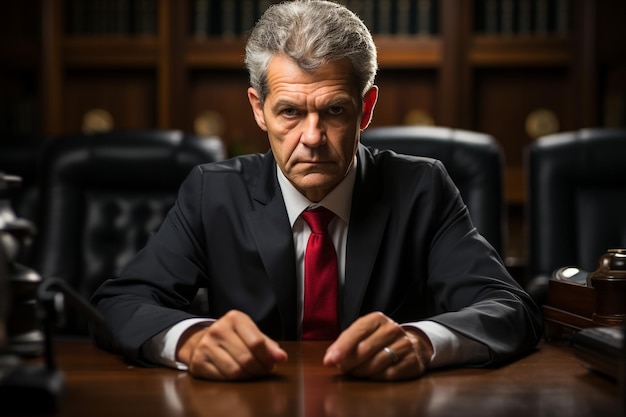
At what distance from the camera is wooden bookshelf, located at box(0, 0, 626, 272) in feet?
15.3

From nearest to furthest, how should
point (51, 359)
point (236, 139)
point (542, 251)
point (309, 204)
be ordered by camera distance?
point (51, 359)
point (309, 204)
point (542, 251)
point (236, 139)

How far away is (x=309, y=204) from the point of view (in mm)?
2016

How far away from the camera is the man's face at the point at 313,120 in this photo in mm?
1847

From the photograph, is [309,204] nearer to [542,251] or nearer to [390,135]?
[390,135]

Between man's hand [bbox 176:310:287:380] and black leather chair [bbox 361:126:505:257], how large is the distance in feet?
4.72

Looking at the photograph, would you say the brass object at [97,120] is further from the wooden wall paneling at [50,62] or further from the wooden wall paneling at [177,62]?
the wooden wall paneling at [177,62]

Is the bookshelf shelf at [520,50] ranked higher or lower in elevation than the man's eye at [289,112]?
higher

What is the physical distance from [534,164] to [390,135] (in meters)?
0.49

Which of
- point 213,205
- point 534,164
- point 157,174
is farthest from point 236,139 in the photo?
point 213,205

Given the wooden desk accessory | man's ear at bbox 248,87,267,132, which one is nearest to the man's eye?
man's ear at bbox 248,87,267,132

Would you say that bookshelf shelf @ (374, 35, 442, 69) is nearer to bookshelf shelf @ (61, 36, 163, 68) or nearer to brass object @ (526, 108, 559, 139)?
brass object @ (526, 108, 559, 139)

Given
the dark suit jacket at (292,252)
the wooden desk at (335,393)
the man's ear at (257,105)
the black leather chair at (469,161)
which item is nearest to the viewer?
the wooden desk at (335,393)

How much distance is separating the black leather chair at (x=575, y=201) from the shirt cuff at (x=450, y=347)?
4.20ft

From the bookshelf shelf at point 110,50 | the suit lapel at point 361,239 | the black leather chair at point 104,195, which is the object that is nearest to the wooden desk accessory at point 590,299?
the suit lapel at point 361,239
